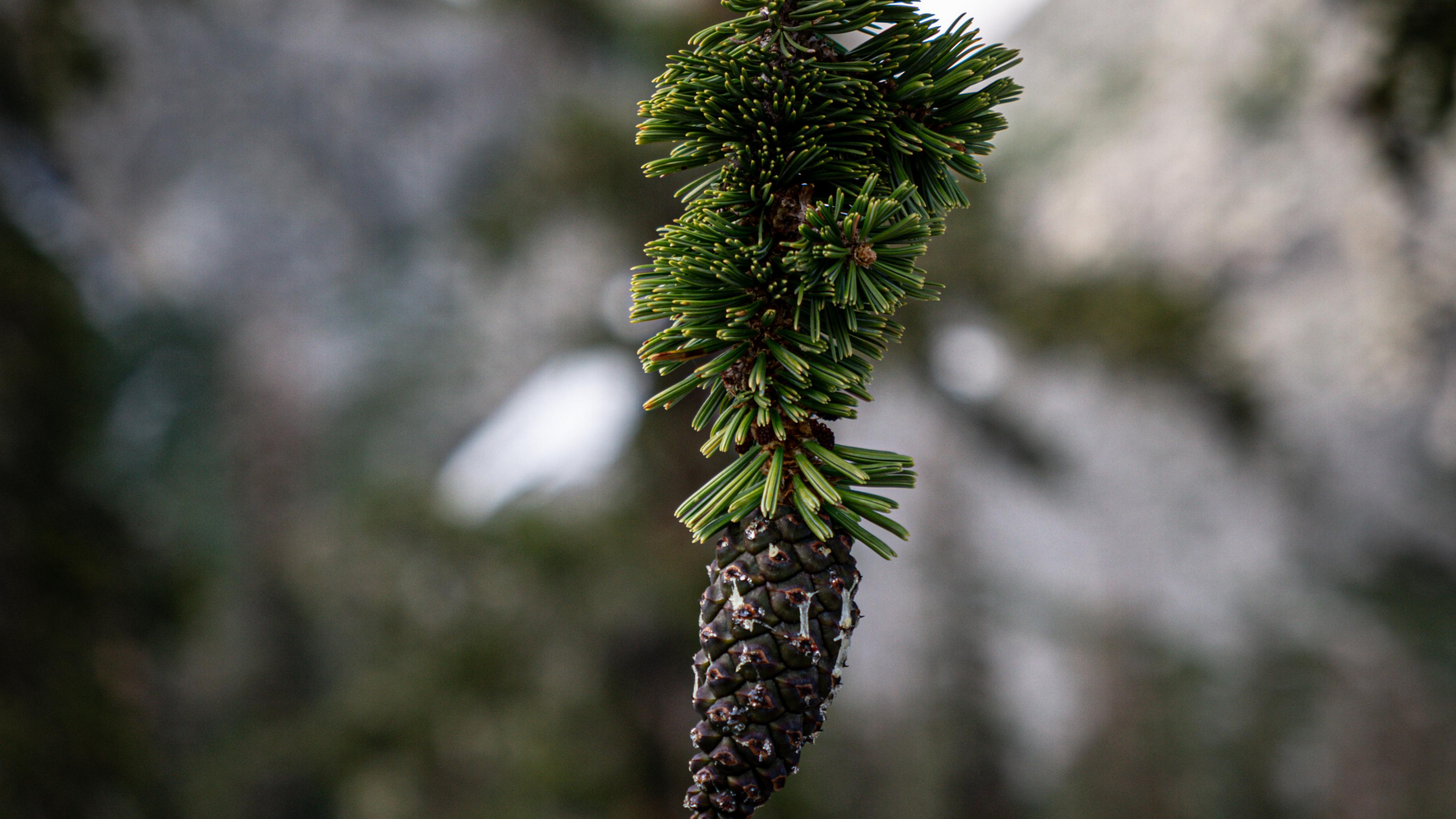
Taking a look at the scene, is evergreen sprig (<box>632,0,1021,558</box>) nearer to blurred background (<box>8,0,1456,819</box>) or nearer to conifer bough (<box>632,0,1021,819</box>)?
conifer bough (<box>632,0,1021,819</box>)

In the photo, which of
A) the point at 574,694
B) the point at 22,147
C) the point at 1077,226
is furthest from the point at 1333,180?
the point at 22,147

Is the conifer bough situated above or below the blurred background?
below

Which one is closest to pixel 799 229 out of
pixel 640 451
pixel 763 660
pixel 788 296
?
pixel 788 296

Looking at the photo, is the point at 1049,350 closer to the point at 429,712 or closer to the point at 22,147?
the point at 429,712

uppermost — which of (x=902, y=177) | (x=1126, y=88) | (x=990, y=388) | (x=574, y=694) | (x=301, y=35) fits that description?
(x=301, y=35)

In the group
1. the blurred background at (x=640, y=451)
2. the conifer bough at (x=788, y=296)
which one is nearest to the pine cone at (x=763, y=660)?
the conifer bough at (x=788, y=296)

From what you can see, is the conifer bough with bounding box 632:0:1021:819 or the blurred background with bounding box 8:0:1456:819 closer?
the conifer bough with bounding box 632:0:1021:819

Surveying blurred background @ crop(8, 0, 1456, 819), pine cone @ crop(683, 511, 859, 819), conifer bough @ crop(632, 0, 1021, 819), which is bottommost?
pine cone @ crop(683, 511, 859, 819)

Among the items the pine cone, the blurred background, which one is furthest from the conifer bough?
the blurred background
